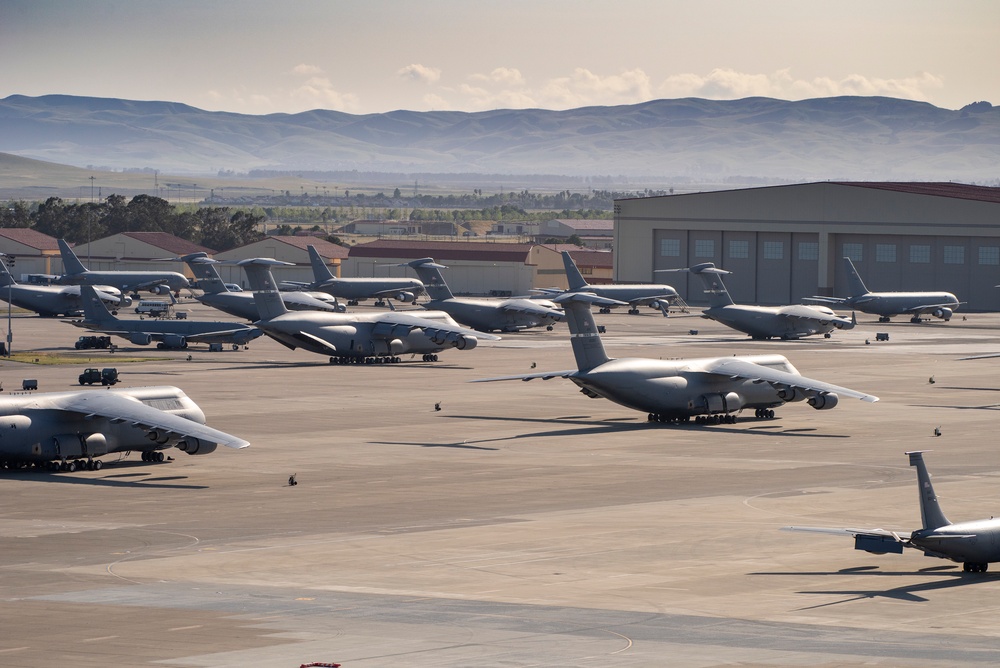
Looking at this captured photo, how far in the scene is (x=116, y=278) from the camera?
623 feet

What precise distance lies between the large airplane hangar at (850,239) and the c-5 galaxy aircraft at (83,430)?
136 meters

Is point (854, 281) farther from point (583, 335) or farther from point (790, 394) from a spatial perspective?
point (583, 335)

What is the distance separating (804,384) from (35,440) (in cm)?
3454

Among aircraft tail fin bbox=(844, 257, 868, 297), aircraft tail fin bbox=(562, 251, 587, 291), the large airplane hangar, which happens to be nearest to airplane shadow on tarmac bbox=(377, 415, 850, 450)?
aircraft tail fin bbox=(562, 251, 587, 291)

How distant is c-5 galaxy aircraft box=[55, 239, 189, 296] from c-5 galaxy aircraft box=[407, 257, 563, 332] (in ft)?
195

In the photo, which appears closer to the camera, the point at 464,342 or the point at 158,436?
the point at 158,436

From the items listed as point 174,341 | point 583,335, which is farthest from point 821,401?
point 174,341

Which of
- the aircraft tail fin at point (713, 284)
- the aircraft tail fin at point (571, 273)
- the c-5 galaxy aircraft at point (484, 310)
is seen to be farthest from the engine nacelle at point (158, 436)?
the aircraft tail fin at point (571, 273)

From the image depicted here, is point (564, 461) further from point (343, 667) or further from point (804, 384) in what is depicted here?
point (343, 667)

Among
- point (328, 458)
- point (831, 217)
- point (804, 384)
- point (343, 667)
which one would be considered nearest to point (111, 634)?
Answer: point (343, 667)

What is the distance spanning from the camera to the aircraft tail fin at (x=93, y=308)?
120 metres

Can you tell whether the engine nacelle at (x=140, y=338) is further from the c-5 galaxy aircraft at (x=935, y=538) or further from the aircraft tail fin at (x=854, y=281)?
the c-5 galaxy aircraft at (x=935, y=538)

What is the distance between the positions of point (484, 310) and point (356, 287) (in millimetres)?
52465

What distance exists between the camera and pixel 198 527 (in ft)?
149
